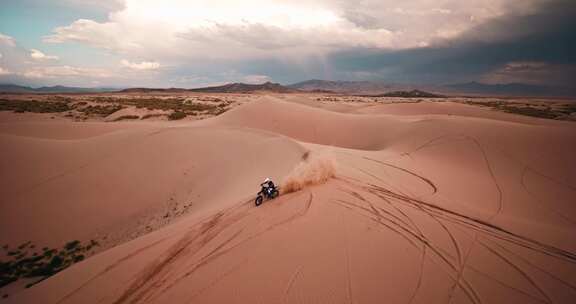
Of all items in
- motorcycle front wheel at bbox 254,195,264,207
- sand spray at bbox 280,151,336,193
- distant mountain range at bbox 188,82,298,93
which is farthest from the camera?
distant mountain range at bbox 188,82,298,93

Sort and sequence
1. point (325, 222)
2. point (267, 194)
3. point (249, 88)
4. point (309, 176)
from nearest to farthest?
point (325, 222), point (267, 194), point (309, 176), point (249, 88)

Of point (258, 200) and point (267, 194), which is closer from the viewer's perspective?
point (258, 200)

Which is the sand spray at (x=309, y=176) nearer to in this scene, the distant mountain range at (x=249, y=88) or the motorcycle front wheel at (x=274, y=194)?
the motorcycle front wheel at (x=274, y=194)

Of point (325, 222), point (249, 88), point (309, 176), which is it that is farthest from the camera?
point (249, 88)

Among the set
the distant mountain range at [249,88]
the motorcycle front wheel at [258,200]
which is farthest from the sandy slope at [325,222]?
the distant mountain range at [249,88]

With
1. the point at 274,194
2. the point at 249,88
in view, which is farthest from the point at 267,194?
the point at 249,88

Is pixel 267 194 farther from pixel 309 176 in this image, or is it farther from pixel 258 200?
pixel 309 176

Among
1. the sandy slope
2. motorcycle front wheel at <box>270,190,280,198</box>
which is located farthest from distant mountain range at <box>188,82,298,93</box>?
motorcycle front wheel at <box>270,190,280,198</box>

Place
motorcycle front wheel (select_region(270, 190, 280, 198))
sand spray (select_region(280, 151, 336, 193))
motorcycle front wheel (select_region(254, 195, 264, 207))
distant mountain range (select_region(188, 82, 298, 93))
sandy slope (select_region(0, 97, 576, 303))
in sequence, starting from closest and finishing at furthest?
1. sandy slope (select_region(0, 97, 576, 303))
2. motorcycle front wheel (select_region(254, 195, 264, 207))
3. motorcycle front wheel (select_region(270, 190, 280, 198))
4. sand spray (select_region(280, 151, 336, 193))
5. distant mountain range (select_region(188, 82, 298, 93))

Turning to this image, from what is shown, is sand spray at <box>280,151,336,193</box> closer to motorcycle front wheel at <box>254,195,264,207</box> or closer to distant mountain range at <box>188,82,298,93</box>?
motorcycle front wheel at <box>254,195,264,207</box>
